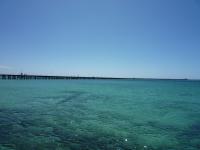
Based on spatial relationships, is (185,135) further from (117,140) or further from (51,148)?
(51,148)

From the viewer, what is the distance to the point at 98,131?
30.8 ft

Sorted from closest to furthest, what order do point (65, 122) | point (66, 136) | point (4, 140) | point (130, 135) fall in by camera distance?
point (4, 140) → point (66, 136) → point (130, 135) → point (65, 122)

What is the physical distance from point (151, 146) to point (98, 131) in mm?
2485

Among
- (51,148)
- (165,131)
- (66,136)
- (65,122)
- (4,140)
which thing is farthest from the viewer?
(65,122)

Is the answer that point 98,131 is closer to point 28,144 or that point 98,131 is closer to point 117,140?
point 117,140

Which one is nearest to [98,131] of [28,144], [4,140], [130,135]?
[130,135]

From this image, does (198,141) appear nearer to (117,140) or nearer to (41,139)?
(117,140)

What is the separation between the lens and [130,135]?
355 inches

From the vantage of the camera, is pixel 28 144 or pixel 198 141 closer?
pixel 28 144

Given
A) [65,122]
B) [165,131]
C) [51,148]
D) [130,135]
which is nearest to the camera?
A: [51,148]

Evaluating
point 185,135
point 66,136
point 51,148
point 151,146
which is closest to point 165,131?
point 185,135

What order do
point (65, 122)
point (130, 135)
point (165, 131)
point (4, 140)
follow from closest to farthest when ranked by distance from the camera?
point (4, 140)
point (130, 135)
point (165, 131)
point (65, 122)

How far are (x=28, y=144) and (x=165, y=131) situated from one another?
19.8ft

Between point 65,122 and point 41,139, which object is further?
point 65,122
